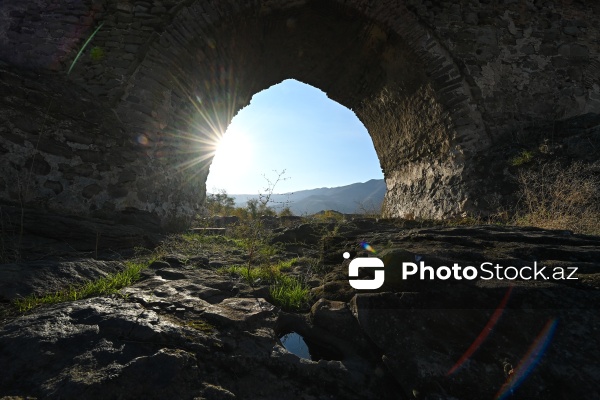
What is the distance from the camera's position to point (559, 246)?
5.82 ft

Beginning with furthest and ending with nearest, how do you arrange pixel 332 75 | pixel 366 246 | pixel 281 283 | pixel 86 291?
1. pixel 332 75
2. pixel 366 246
3. pixel 281 283
4. pixel 86 291

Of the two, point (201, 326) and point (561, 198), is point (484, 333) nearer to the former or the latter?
point (201, 326)

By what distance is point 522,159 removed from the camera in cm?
461

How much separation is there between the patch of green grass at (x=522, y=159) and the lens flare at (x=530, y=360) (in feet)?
14.2

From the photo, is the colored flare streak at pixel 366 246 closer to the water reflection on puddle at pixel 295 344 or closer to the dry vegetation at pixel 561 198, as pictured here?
the water reflection on puddle at pixel 295 344

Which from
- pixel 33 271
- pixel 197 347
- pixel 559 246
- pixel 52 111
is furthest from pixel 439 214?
pixel 52 111

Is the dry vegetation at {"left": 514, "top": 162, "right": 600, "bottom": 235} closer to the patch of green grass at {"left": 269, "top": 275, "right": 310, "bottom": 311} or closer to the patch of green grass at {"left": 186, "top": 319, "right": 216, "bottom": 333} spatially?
the patch of green grass at {"left": 269, "top": 275, "right": 310, "bottom": 311}

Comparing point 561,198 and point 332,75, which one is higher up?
point 332,75

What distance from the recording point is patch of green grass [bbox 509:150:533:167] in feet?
15.0

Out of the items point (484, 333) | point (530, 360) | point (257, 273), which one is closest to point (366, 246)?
point (257, 273)

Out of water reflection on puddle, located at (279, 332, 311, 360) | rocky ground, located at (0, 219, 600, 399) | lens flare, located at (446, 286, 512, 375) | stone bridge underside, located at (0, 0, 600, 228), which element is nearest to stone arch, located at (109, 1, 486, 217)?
stone bridge underside, located at (0, 0, 600, 228)

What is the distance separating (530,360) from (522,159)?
14.9 feet

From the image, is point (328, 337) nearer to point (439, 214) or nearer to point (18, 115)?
point (18, 115)

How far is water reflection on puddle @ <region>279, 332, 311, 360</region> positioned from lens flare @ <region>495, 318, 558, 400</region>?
0.75 m
